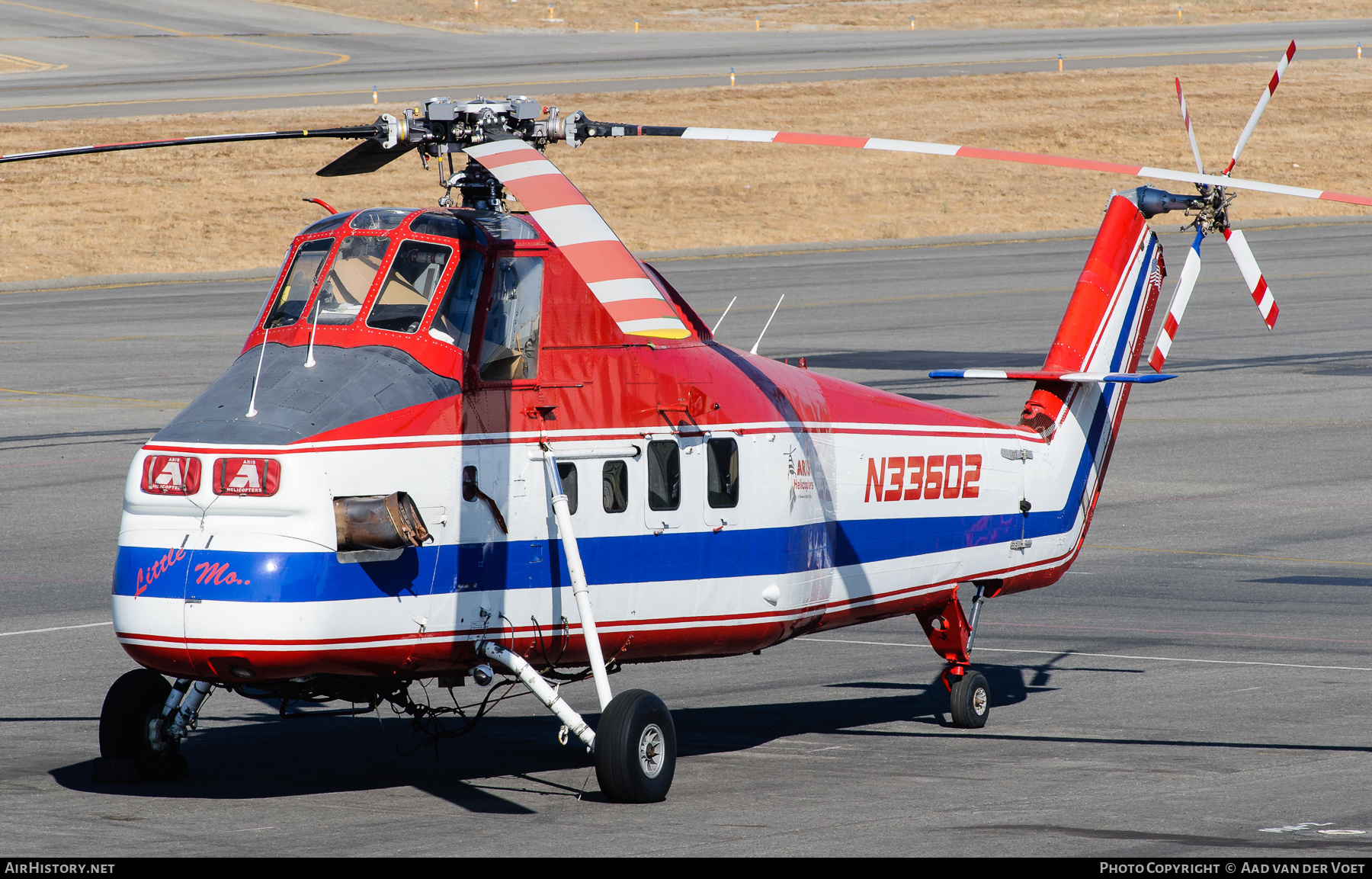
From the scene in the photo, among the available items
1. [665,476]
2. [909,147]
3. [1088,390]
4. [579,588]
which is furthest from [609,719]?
[1088,390]

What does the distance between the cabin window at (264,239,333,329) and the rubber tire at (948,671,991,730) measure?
18.6ft

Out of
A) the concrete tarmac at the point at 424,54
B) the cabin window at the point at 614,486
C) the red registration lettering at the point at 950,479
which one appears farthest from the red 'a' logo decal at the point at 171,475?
the concrete tarmac at the point at 424,54

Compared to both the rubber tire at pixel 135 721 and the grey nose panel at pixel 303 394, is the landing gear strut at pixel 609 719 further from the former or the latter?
the rubber tire at pixel 135 721

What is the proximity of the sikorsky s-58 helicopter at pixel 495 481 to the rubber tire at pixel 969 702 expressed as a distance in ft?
0.18

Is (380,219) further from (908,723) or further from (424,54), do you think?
(424,54)

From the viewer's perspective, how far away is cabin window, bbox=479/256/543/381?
10758 millimetres

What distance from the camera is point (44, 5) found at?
8738 cm

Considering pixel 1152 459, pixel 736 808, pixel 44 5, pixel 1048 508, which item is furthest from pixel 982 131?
pixel 736 808

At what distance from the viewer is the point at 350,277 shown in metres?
10.6

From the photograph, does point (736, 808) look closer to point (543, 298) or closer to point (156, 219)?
point (543, 298)

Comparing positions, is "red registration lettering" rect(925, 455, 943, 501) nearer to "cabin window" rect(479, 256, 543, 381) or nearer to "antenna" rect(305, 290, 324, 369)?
"cabin window" rect(479, 256, 543, 381)

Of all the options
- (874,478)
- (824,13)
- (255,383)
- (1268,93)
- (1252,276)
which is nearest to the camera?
(255,383)

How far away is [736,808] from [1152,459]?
17.8 metres

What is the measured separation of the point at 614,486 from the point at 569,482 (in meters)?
0.34
